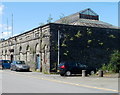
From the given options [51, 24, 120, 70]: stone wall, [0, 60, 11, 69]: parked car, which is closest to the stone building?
[51, 24, 120, 70]: stone wall

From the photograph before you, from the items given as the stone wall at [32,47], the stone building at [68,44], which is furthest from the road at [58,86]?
the stone wall at [32,47]

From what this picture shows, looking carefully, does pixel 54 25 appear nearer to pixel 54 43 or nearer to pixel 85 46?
pixel 54 43

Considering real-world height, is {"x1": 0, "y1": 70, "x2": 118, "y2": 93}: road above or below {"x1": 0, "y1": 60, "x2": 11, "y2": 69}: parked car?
below

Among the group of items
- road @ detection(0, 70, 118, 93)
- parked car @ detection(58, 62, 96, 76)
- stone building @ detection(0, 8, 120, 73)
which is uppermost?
A: stone building @ detection(0, 8, 120, 73)

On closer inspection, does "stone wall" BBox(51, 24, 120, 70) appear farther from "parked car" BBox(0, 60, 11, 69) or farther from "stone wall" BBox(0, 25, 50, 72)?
"parked car" BBox(0, 60, 11, 69)

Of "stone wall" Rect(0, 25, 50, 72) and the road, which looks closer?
the road

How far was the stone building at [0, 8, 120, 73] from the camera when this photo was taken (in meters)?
32.4

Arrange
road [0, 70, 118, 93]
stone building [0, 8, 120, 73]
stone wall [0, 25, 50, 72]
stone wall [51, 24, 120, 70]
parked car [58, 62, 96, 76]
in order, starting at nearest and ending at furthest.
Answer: road [0, 70, 118, 93] → parked car [58, 62, 96, 76] → stone building [0, 8, 120, 73] → stone wall [51, 24, 120, 70] → stone wall [0, 25, 50, 72]

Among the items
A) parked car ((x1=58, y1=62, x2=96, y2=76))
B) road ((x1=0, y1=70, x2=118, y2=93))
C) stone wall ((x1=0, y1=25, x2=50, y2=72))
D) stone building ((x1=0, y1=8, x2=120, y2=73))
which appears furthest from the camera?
stone wall ((x1=0, y1=25, x2=50, y2=72))

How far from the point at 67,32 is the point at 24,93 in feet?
74.4

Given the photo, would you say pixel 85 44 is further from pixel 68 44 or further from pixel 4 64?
pixel 4 64

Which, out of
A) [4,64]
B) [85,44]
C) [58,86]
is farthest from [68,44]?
[58,86]

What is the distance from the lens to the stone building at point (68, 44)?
3241 centimetres

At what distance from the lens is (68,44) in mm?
33281
